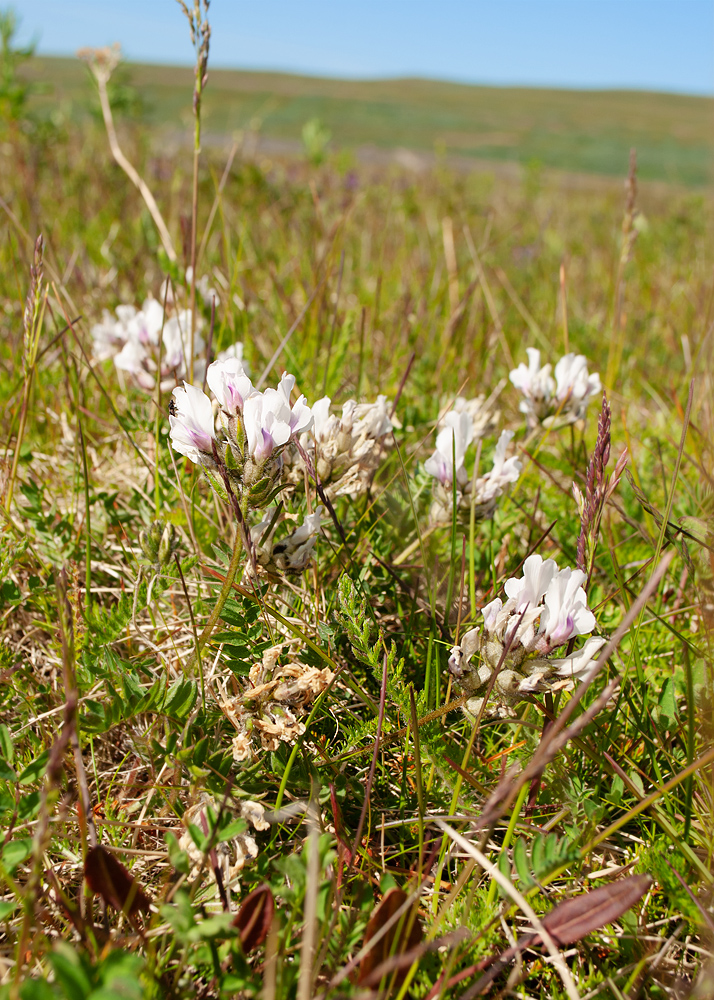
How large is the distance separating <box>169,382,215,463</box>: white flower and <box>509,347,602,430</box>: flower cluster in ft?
2.73

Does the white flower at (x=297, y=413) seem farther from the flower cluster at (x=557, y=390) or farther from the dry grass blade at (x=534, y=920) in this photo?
the flower cluster at (x=557, y=390)

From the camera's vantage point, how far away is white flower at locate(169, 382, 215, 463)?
3.54ft

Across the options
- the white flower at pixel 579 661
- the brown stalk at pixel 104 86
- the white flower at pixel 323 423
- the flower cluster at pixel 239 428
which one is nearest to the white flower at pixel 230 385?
the flower cluster at pixel 239 428

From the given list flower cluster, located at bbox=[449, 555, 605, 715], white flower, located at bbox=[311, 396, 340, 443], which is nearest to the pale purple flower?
flower cluster, located at bbox=[449, 555, 605, 715]

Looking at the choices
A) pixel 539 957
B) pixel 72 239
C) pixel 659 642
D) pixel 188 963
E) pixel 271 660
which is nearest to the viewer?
pixel 188 963

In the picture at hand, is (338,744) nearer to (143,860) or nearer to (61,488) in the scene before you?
(143,860)

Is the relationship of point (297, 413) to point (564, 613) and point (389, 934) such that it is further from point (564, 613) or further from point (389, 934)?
point (389, 934)

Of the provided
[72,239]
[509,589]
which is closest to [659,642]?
[509,589]

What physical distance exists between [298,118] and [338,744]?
Result: 5851 cm

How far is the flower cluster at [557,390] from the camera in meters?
1.68

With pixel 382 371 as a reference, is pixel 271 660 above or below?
below

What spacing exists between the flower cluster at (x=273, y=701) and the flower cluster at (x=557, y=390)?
34.8 inches

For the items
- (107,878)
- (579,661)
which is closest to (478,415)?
(579,661)

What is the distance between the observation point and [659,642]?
1528 mm
